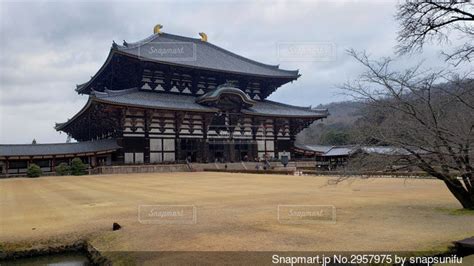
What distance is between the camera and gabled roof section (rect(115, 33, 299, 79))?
3722 cm

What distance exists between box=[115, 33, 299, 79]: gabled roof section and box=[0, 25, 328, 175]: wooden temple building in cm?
12

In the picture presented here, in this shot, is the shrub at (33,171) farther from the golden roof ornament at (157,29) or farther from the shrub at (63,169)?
the golden roof ornament at (157,29)

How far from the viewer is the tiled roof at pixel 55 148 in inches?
1244

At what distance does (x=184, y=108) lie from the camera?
34531 mm

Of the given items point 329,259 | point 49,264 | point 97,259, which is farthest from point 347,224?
point 49,264

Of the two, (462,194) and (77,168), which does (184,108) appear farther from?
(462,194)

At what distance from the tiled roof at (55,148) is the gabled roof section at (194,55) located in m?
8.73

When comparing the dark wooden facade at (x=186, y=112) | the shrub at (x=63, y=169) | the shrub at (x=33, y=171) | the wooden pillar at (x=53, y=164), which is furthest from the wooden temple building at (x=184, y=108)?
the shrub at (x=33, y=171)

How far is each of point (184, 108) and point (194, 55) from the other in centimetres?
1061

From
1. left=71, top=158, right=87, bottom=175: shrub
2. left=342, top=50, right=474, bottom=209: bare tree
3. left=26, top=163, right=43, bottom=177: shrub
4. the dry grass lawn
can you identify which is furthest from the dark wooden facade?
left=342, top=50, right=474, bottom=209: bare tree

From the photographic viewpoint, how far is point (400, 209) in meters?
10.6

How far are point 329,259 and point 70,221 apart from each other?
712cm

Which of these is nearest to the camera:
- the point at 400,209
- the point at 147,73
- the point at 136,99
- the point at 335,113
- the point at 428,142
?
the point at 428,142

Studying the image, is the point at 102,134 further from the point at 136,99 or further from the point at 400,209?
the point at 400,209
